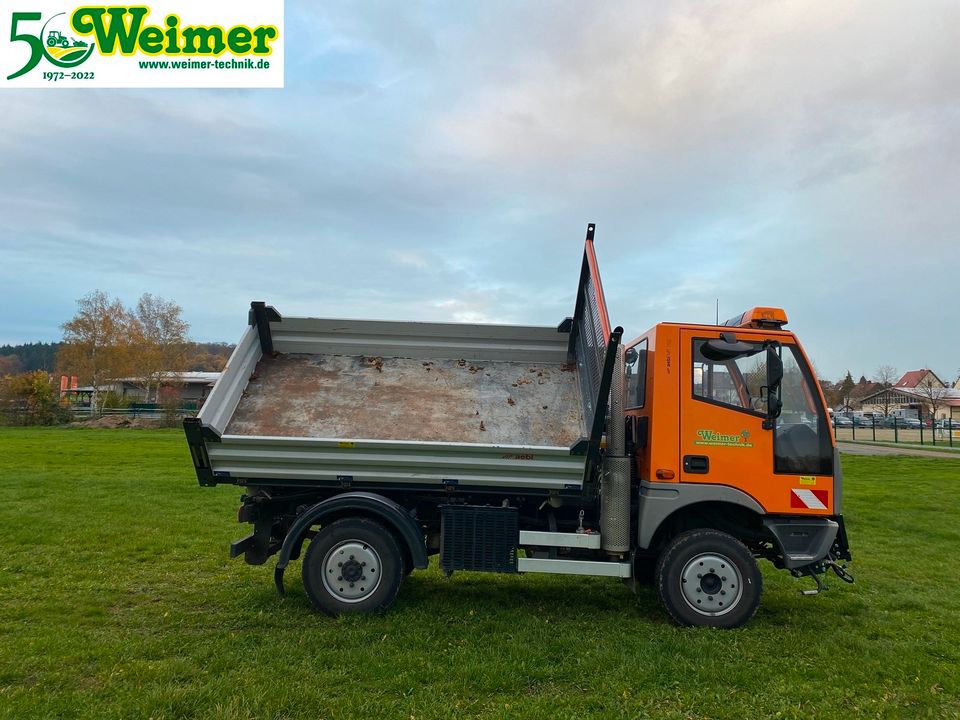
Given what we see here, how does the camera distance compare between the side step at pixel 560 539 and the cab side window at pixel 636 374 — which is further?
the cab side window at pixel 636 374

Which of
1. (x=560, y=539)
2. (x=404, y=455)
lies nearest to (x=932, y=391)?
(x=560, y=539)

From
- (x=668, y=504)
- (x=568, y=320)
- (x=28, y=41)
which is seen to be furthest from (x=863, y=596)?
(x=28, y=41)

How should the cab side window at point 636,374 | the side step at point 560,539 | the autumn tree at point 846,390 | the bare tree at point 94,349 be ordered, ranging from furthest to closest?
the autumn tree at point 846,390
the bare tree at point 94,349
the cab side window at point 636,374
the side step at point 560,539

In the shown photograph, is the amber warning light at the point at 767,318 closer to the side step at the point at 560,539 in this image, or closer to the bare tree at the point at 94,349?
the side step at the point at 560,539

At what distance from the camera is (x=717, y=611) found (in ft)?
18.2

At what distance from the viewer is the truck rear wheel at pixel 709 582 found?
5.51m

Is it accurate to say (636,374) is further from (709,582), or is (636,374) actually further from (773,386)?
(709,582)

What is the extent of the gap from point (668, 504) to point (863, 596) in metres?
2.99

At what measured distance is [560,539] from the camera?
5.67 meters

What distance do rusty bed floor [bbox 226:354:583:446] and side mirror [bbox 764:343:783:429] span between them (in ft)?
5.40

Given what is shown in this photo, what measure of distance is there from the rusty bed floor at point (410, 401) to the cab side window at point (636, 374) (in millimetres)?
509

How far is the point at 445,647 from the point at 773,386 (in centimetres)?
345

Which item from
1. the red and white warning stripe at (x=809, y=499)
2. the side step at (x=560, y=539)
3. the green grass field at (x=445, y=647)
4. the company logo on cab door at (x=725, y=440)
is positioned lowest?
the green grass field at (x=445, y=647)

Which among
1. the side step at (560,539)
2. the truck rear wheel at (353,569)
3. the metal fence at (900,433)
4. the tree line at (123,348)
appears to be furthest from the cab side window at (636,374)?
the tree line at (123,348)
